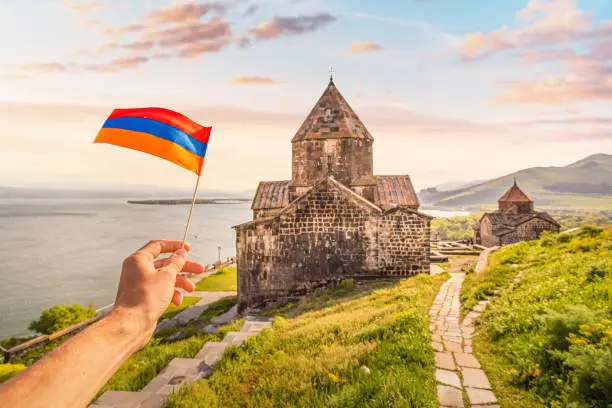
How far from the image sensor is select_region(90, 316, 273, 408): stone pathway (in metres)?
5.44

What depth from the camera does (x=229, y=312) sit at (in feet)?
52.7

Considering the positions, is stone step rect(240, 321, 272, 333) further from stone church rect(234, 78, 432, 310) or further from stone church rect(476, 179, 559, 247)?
stone church rect(476, 179, 559, 247)

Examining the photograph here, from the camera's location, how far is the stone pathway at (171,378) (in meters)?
5.44

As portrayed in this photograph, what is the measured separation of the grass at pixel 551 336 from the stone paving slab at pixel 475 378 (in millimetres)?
110

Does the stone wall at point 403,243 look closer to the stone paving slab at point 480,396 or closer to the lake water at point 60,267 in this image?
the stone paving slab at point 480,396

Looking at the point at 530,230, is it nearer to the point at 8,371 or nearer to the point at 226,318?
the point at 226,318

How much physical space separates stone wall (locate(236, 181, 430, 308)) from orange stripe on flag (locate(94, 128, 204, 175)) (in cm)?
1052

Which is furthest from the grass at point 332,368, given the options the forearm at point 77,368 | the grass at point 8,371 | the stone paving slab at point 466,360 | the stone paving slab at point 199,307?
the stone paving slab at point 199,307

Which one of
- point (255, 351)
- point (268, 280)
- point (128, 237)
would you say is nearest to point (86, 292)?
point (268, 280)

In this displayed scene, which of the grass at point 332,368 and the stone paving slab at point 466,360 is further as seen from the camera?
the stone paving slab at point 466,360

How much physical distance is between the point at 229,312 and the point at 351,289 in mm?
5926

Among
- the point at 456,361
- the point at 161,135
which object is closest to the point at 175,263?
the point at 161,135

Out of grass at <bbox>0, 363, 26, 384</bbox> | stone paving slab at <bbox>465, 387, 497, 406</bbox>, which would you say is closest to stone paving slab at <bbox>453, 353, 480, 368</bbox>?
stone paving slab at <bbox>465, 387, 497, 406</bbox>

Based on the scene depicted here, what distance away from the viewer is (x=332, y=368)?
559cm
